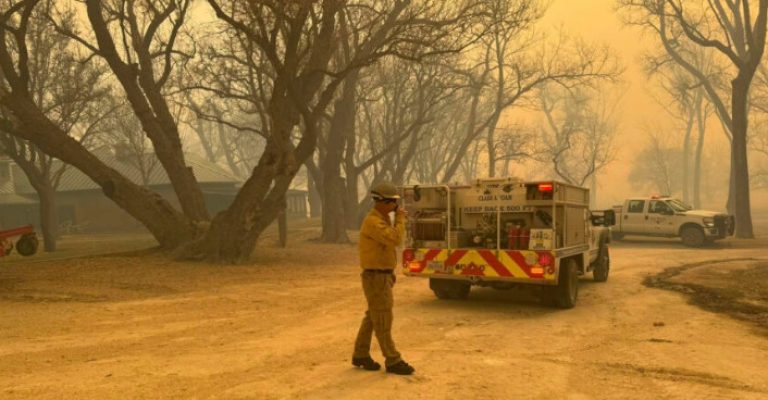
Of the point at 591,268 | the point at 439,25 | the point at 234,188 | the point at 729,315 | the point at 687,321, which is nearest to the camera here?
the point at 687,321

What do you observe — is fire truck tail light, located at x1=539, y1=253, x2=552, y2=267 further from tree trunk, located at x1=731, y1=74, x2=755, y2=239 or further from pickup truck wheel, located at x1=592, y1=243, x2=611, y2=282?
tree trunk, located at x1=731, y1=74, x2=755, y2=239

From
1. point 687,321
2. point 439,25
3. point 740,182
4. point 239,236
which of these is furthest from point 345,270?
point 740,182

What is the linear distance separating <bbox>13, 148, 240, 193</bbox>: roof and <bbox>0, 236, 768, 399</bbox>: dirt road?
32.3 metres

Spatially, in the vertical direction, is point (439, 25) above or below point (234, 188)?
above

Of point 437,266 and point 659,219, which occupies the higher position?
point 659,219

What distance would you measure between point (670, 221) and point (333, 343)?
21625 mm

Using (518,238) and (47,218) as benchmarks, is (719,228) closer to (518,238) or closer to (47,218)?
(518,238)

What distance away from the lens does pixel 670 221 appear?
26.2 metres

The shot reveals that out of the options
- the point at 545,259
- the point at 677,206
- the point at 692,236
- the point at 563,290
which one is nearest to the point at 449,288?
the point at 563,290

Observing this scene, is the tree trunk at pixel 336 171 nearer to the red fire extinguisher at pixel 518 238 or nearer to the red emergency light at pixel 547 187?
the red fire extinguisher at pixel 518 238

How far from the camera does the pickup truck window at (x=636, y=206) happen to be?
27.1 metres

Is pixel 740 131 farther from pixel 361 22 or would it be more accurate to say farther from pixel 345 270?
pixel 345 270

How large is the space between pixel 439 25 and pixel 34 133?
11.7m

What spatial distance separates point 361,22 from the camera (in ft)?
86.8
